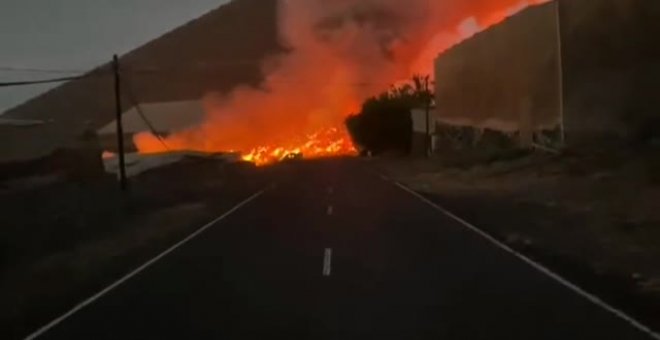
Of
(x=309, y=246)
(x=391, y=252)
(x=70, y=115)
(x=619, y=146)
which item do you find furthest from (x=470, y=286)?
(x=70, y=115)

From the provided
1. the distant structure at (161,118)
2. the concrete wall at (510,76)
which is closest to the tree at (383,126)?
the distant structure at (161,118)

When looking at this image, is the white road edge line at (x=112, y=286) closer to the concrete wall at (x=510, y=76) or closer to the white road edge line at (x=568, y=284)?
the white road edge line at (x=568, y=284)

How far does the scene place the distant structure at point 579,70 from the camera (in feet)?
108

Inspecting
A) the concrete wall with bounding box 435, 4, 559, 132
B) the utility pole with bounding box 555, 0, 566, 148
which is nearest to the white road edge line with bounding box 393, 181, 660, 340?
the utility pole with bounding box 555, 0, 566, 148

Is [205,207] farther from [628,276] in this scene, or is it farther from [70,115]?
[70,115]

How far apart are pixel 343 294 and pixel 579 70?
27.6 m

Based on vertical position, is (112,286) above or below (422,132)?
below

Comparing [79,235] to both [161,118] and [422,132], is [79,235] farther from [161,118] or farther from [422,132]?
[161,118]

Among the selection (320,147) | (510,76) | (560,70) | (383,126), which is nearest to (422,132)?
(383,126)

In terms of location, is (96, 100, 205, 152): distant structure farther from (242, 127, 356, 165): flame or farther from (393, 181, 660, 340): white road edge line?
(393, 181, 660, 340): white road edge line

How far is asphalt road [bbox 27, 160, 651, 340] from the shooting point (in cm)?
887

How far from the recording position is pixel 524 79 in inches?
1757

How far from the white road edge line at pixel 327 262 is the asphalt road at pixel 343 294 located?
0.06 feet

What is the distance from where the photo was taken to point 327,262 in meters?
14.6
